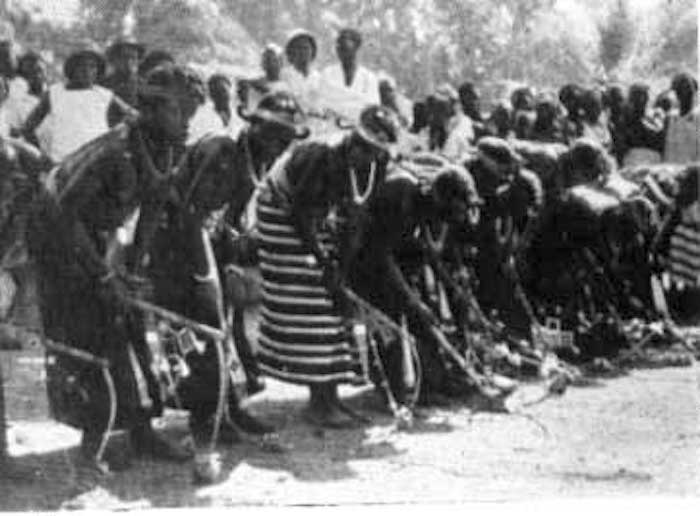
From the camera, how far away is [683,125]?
948cm

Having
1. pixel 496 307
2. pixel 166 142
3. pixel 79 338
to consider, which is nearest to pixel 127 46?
pixel 166 142

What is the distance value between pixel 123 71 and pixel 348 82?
1848 mm

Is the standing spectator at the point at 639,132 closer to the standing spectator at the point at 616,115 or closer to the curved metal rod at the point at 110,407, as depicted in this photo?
the standing spectator at the point at 616,115

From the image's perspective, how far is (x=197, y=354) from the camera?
5.34 meters

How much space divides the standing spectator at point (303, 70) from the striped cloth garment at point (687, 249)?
2685mm

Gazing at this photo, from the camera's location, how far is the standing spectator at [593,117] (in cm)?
929

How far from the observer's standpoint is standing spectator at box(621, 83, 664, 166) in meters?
9.53

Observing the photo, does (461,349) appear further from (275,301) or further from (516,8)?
(516,8)

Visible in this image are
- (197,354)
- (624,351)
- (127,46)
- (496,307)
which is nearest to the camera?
(197,354)

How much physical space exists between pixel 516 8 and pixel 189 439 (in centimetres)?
398

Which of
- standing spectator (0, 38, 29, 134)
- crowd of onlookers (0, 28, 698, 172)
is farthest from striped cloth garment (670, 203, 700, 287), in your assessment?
standing spectator (0, 38, 29, 134)

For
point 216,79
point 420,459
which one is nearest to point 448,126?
point 216,79

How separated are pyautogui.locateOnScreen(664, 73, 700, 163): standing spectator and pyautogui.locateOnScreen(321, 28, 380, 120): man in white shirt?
8.35 feet

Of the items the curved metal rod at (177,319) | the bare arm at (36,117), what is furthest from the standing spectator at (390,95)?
the curved metal rod at (177,319)
